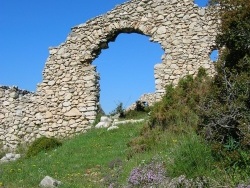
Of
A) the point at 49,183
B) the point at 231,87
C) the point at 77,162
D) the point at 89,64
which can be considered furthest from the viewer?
the point at 89,64

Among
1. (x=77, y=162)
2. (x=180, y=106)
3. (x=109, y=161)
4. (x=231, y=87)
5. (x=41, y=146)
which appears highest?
(x=180, y=106)

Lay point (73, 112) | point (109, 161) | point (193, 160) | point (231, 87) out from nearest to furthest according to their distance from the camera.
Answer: point (231, 87) < point (193, 160) < point (109, 161) < point (73, 112)

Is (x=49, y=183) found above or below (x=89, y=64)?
below

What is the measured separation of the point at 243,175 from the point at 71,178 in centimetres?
422

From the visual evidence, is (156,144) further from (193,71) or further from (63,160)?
(193,71)

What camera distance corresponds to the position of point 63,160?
38.5ft

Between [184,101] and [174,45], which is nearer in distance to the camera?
[184,101]

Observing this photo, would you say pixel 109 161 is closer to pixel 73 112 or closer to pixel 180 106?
pixel 180 106

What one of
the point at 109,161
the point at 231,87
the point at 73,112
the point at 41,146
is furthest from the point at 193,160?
the point at 73,112

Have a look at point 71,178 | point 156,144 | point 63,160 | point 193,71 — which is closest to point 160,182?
point 71,178

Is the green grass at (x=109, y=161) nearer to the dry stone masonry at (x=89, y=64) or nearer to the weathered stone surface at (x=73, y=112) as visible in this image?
the weathered stone surface at (x=73, y=112)

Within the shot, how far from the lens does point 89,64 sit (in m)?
18.6

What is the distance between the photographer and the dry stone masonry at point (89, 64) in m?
17.3

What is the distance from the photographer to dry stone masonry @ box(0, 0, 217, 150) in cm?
1727
